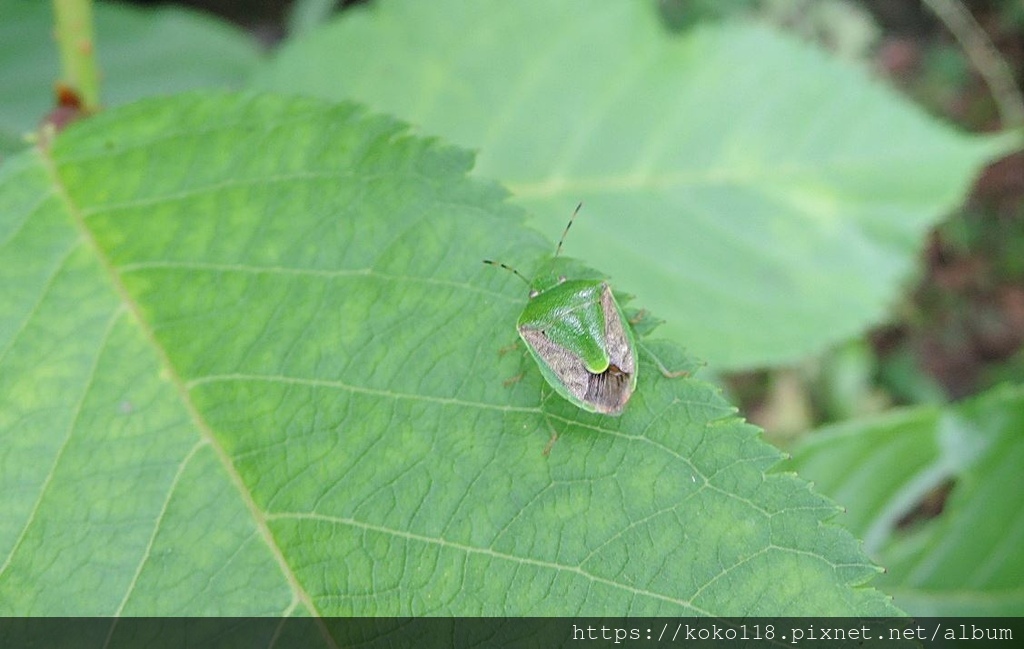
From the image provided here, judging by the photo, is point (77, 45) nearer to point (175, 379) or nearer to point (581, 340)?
point (175, 379)

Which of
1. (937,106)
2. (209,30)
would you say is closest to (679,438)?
(209,30)

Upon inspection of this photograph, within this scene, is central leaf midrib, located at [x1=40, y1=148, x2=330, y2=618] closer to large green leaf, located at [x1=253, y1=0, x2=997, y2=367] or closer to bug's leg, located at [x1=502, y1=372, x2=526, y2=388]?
bug's leg, located at [x1=502, y1=372, x2=526, y2=388]

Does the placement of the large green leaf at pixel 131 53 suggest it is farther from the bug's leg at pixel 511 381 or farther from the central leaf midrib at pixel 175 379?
the bug's leg at pixel 511 381

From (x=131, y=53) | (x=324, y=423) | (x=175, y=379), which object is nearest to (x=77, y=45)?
(x=175, y=379)

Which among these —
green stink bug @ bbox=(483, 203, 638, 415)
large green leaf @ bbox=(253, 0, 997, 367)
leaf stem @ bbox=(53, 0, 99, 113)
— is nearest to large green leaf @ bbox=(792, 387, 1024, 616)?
large green leaf @ bbox=(253, 0, 997, 367)

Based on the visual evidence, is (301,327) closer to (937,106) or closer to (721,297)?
(721,297)
